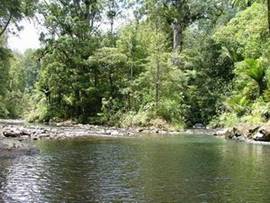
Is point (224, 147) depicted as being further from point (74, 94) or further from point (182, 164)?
point (74, 94)

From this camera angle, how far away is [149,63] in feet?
134

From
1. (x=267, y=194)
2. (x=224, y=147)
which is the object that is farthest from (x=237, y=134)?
(x=267, y=194)

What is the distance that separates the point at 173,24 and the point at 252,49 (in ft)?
54.5

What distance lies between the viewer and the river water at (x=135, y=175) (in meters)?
11.3

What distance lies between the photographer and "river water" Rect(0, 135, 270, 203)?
11305mm

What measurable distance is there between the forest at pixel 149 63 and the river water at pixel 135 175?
14807mm

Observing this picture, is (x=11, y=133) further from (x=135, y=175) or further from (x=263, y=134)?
(x=135, y=175)

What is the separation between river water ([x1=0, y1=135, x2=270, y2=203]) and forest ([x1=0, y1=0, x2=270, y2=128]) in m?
14.8

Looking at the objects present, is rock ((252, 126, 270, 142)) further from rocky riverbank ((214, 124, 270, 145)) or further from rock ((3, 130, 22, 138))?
rock ((3, 130, 22, 138))

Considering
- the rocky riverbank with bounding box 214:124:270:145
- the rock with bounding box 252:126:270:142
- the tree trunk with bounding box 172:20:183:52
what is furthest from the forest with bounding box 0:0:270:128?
the rock with bounding box 252:126:270:142

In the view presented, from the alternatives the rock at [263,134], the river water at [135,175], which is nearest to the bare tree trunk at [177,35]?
the rock at [263,134]

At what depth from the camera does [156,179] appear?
1367cm

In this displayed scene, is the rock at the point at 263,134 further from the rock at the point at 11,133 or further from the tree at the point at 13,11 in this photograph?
the tree at the point at 13,11

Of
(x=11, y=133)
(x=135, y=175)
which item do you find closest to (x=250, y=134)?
(x=11, y=133)
